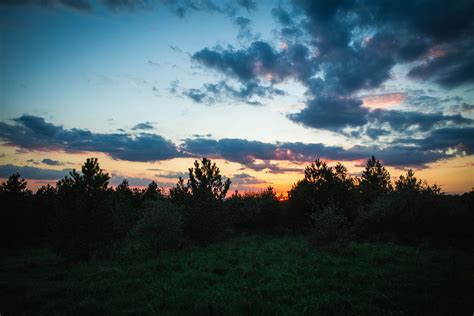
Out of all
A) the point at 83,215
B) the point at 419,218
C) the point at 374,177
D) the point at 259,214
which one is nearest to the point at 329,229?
the point at 419,218

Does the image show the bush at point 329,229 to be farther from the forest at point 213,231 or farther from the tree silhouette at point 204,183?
the tree silhouette at point 204,183

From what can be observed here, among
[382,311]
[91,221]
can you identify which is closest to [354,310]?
[382,311]

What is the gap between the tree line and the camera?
23.5 m

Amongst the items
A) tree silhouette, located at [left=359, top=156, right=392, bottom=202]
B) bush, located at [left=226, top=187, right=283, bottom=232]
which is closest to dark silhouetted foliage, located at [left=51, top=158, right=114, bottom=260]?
bush, located at [left=226, top=187, right=283, bottom=232]

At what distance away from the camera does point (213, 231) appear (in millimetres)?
34844

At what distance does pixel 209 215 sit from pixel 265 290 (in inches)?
904

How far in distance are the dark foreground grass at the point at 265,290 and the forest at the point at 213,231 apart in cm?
13

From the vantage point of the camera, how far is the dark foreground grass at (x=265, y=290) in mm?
9703

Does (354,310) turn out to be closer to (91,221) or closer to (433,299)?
(433,299)

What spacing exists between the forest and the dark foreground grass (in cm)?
13

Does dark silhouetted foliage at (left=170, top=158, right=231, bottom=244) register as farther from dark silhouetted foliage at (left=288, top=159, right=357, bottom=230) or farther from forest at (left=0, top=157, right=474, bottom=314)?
dark silhouetted foliage at (left=288, top=159, right=357, bottom=230)

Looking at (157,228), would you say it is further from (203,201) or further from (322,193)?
(322,193)

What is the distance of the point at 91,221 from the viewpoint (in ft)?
76.1

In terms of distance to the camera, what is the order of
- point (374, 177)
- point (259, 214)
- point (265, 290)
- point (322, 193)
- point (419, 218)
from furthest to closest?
point (374, 177) < point (259, 214) < point (322, 193) < point (419, 218) < point (265, 290)
